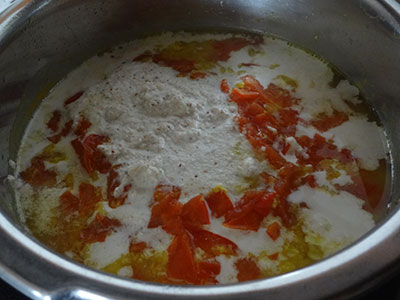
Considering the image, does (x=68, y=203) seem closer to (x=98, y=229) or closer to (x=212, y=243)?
(x=98, y=229)

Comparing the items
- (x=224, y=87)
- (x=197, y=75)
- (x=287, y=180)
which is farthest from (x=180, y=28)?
(x=287, y=180)

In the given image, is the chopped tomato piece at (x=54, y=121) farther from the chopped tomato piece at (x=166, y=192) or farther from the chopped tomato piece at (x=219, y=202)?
the chopped tomato piece at (x=219, y=202)

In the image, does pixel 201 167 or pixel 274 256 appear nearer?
pixel 274 256

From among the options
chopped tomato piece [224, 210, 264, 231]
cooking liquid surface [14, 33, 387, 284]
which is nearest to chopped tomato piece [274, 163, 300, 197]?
cooking liquid surface [14, 33, 387, 284]

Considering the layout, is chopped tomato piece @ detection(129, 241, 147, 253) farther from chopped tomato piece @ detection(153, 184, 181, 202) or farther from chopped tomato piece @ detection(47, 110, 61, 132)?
chopped tomato piece @ detection(47, 110, 61, 132)

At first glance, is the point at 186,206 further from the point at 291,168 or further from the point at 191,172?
the point at 291,168

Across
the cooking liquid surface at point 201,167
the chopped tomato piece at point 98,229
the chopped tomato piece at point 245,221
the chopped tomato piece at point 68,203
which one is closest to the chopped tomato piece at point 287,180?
the cooking liquid surface at point 201,167
